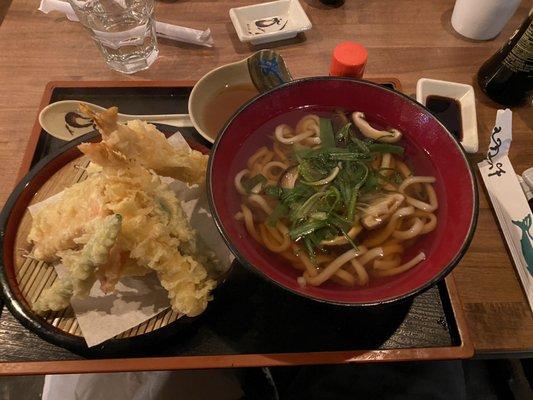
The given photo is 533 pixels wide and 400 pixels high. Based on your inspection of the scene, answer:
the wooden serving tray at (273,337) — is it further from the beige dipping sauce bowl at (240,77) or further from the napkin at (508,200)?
→ the beige dipping sauce bowl at (240,77)

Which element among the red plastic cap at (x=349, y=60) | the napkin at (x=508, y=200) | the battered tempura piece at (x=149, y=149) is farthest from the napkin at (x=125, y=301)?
the napkin at (x=508, y=200)

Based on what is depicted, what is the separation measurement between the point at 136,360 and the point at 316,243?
0.57 metres

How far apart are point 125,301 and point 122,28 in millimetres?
1257

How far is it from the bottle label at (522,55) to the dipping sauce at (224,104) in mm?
1037

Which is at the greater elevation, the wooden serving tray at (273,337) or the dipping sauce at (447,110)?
the dipping sauce at (447,110)

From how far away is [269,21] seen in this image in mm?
2002

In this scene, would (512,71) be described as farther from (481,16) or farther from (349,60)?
(349,60)

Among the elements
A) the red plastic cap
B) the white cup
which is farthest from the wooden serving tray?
the white cup

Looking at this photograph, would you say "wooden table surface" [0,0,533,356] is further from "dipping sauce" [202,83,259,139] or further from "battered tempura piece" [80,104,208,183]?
"battered tempura piece" [80,104,208,183]

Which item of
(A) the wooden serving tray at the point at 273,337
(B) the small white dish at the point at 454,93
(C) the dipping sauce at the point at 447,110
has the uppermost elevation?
(B) the small white dish at the point at 454,93

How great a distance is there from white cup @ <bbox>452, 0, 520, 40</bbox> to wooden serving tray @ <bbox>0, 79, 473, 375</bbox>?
1338 millimetres

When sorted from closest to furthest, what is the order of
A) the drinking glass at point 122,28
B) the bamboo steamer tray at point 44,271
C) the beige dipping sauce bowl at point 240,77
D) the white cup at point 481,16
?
the bamboo steamer tray at point 44,271 → the beige dipping sauce bowl at point 240,77 → the drinking glass at point 122,28 → the white cup at point 481,16

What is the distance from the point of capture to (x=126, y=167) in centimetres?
108

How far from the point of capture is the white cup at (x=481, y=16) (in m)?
1.89
